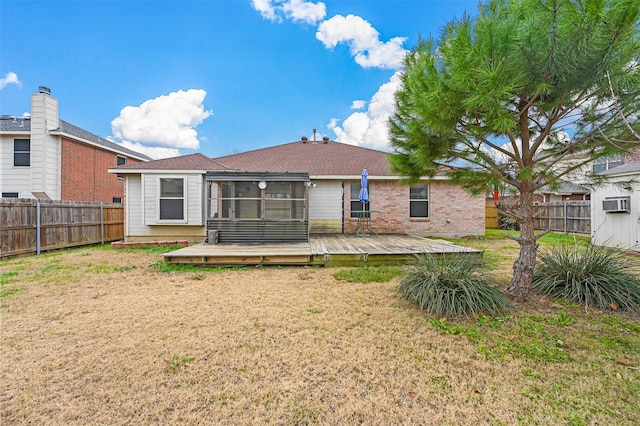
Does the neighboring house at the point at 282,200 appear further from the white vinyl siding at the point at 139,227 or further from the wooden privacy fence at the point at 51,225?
the wooden privacy fence at the point at 51,225

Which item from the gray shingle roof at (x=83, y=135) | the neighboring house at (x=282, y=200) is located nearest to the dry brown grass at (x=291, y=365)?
the neighboring house at (x=282, y=200)

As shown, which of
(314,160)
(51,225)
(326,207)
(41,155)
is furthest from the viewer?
(41,155)

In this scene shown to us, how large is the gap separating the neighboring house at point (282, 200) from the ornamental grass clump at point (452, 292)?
4717 millimetres

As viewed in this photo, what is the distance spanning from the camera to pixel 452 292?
12.3 feet

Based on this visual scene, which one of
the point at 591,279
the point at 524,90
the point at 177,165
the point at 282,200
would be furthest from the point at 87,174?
the point at 591,279

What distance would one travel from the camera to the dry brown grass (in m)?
1.95

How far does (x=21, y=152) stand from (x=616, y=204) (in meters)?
23.1

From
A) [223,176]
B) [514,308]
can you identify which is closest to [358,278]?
[514,308]

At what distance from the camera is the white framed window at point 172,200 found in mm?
9719

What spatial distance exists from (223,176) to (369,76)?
1062 cm

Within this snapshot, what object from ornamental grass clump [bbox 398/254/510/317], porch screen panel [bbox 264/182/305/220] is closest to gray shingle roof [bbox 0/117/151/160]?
porch screen panel [bbox 264/182/305/220]

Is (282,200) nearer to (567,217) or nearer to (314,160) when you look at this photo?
(314,160)

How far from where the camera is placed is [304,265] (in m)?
6.68

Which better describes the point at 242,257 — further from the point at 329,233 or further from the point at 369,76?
the point at 369,76
